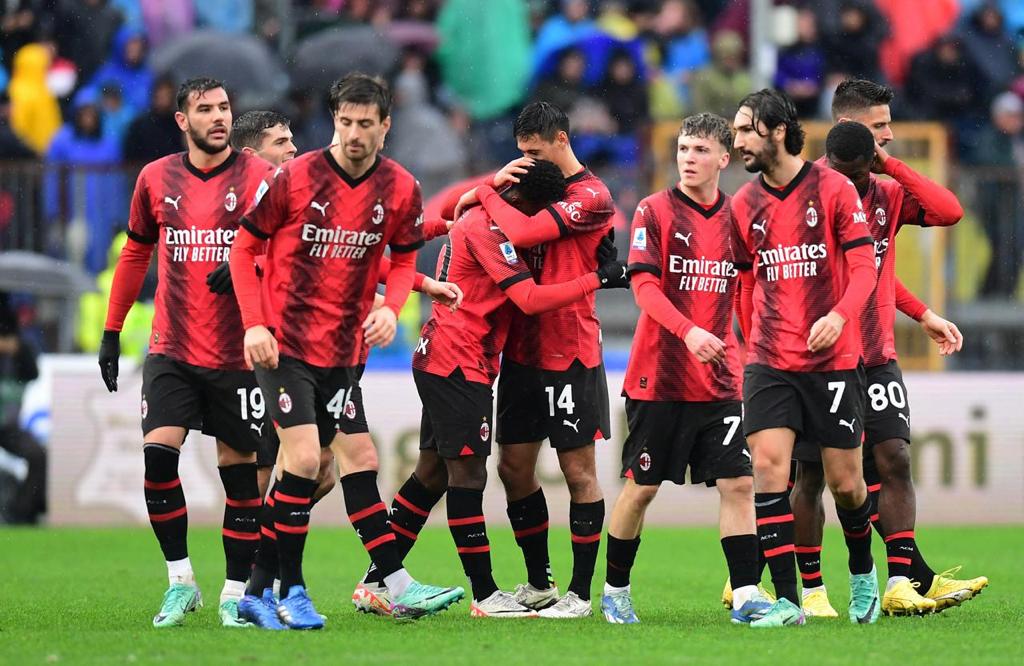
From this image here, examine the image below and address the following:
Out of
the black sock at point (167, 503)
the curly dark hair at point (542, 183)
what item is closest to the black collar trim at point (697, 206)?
the curly dark hair at point (542, 183)

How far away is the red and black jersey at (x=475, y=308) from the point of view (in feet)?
28.5

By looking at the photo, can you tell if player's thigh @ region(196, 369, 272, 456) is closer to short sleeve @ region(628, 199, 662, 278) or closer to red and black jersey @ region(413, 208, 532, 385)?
red and black jersey @ region(413, 208, 532, 385)

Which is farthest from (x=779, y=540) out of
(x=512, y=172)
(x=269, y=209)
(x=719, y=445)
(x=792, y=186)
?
(x=269, y=209)

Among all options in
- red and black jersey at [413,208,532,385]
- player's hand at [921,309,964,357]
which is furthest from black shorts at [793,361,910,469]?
red and black jersey at [413,208,532,385]

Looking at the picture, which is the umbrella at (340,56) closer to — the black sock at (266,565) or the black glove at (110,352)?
the black glove at (110,352)

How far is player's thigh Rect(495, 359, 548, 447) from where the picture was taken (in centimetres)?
886

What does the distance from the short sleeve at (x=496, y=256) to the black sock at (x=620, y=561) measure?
4.48 feet

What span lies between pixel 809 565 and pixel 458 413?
1954 millimetres

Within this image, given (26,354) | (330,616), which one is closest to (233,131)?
(330,616)

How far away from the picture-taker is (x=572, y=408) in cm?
880

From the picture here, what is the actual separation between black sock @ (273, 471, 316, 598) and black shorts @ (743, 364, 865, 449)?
6.99 ft

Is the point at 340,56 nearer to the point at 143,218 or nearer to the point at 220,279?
the point at 143,218

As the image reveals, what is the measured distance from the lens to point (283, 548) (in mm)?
7805

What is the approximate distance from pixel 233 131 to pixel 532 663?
4157mm
